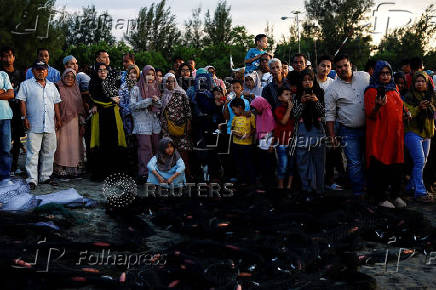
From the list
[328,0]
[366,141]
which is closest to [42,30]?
[328,0]

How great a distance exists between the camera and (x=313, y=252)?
3744 mm

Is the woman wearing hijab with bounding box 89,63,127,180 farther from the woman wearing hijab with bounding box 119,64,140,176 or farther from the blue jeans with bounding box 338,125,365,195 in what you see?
the blue jeans with bounding box 338,125,365,195

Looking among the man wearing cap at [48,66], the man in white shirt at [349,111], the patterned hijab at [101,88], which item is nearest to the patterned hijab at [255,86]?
the man in white shirt at [349,111]

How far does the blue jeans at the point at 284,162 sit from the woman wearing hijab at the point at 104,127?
2600 mm

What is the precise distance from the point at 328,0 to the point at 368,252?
38.1m

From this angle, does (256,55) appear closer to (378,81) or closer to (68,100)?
(378,81)

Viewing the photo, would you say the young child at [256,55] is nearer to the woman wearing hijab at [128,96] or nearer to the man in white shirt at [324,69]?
the man in white shirt at [324,69]

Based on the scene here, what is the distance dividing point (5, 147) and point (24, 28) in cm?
2331

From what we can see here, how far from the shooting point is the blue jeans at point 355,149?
571 cm

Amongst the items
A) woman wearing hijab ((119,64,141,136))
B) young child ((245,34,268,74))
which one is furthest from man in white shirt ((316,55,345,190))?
woman wearing hijab ((119,64,141,136))

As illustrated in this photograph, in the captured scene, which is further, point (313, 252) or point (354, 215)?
point (354, 215)

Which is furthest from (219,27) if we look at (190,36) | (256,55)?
(256,55)

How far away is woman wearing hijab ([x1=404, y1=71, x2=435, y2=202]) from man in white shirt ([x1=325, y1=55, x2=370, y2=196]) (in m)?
0.74

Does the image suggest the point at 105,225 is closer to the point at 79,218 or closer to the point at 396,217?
the point at 79,218
